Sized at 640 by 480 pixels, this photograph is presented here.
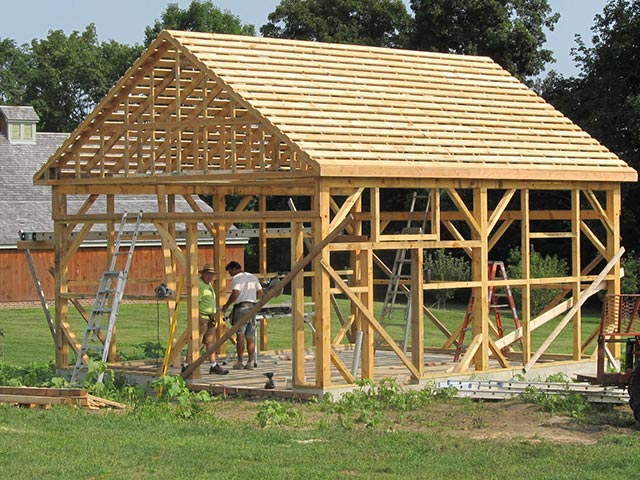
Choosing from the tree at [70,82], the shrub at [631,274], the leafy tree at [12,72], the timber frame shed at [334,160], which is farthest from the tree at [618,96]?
the leafy tree at [12,72]

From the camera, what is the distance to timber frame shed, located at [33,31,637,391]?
55.5 feet

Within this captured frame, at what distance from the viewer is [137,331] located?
104 feet

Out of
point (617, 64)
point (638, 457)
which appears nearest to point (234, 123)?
point (638, 457)


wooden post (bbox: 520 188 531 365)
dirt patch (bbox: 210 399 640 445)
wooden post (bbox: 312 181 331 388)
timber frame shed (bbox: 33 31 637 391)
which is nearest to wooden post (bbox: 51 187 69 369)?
timber frame shed (bbox: 33 31 637 391)

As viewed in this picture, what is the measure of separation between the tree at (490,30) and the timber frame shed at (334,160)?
24054mm

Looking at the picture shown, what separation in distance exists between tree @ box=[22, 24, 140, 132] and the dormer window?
20528 millimetres

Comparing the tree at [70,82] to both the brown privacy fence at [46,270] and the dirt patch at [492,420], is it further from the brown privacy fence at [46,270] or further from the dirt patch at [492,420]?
the dirt patch at [492,420]

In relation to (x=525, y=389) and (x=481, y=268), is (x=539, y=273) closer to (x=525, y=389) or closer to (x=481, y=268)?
(x=481, y=268)

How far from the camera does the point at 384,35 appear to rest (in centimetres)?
5744

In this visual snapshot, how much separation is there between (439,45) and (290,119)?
101ft

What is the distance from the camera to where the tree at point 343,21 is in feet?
182

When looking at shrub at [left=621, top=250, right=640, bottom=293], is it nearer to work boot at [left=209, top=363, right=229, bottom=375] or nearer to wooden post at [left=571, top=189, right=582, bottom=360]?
wooden post at [left=571, top=189, right=582, bottom=360]

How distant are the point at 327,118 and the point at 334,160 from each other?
1.34m

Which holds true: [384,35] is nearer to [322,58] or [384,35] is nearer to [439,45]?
[439,45]
